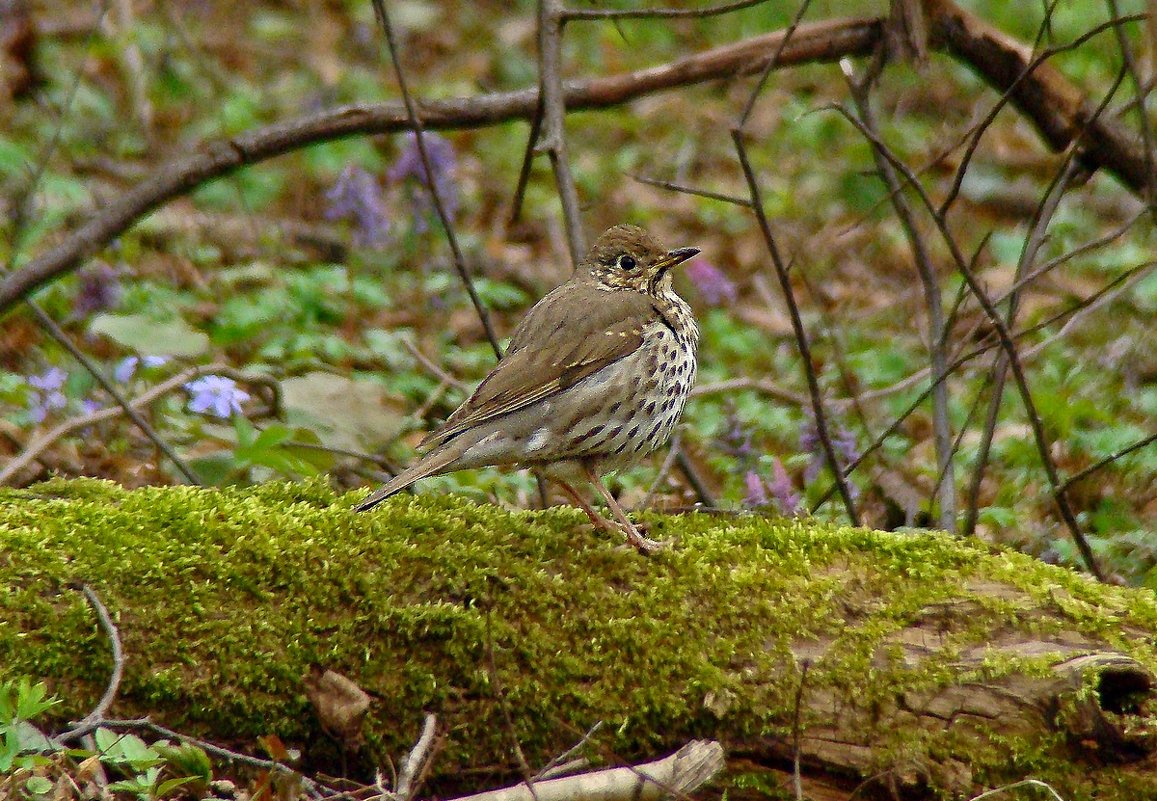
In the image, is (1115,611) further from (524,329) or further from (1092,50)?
(1092,50)

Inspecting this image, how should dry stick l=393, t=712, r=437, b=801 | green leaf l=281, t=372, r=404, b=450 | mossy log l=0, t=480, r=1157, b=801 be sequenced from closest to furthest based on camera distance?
dry stick l=393, t=712, r=437, b=801
mossy log l=0, t=480, r=1157, b=801
green leaf l=281, t=372, r=404, b=450

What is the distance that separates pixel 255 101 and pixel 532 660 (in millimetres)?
8047

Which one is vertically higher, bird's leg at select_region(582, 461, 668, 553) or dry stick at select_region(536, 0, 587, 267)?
dry stick at select_region(536, 0, 587, 267)

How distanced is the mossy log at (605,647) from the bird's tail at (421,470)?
0.12m

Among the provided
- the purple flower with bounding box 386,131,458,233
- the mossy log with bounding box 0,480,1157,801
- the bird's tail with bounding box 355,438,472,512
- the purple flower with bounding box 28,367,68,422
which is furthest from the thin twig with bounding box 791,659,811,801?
the purple flower with bounding box 386,131,458,233

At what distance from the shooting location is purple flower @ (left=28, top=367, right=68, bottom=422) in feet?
18.3

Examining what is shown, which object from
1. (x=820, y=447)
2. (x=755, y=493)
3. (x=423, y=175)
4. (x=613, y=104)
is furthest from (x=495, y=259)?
(x=755, y=493)

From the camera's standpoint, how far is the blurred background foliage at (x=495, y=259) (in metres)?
5.56

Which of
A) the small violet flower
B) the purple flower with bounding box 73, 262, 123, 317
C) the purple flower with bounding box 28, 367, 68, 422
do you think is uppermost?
the purple flower with bounding box 73, 262, 123, 317

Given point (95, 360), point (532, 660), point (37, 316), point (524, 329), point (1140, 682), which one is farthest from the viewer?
point (95, 360)

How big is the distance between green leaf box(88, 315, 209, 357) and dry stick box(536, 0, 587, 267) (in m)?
1.70

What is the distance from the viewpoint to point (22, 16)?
418 inches

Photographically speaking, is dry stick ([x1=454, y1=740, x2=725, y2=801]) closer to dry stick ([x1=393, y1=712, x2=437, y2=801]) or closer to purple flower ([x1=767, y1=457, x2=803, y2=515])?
dry stick ([x1=393, y1=712, x2=437, y2=801])

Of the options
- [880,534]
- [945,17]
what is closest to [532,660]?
[880,534]
